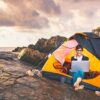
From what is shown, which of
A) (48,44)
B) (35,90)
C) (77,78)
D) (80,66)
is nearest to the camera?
(35,90)

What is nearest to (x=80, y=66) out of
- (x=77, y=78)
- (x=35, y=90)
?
(x=77, y=78)

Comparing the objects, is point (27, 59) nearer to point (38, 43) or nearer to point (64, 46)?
point (38, 43)

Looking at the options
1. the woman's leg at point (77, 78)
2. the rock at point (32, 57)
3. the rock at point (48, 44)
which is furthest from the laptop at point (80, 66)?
the rock at point (48, 44)

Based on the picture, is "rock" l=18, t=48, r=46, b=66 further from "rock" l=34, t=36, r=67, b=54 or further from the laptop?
the laptop

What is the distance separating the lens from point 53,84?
15789mm

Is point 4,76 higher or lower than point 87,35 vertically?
lower

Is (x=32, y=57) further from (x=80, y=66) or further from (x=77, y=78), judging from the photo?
(x=77, y=78)

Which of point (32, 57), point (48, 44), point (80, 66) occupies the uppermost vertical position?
point (48, 44)

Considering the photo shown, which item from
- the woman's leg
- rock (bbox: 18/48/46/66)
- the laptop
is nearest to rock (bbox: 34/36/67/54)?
rock (bbox: 18/48/46/66)

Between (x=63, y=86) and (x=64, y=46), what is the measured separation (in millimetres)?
2901

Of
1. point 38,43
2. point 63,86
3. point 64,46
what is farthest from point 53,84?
point 38,43

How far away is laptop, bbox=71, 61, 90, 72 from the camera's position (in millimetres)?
15973

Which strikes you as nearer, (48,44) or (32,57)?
(32,57)

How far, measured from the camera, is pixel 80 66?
16016 millimetres
